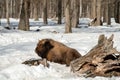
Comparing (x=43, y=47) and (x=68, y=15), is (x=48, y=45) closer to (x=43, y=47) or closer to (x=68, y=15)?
(x=43, y=47)

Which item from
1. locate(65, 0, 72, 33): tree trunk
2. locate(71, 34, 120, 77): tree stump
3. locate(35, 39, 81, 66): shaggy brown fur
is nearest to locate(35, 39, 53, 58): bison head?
locate(35, 39, 81, 66): shaggy brown fur

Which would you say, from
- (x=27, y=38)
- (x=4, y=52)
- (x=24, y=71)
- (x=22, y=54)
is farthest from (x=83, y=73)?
(x=27, y=38)

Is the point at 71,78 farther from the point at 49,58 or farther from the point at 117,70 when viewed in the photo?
the point at 49,58

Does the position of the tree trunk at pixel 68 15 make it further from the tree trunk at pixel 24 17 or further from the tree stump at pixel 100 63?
the tree stump at pixel 100 63

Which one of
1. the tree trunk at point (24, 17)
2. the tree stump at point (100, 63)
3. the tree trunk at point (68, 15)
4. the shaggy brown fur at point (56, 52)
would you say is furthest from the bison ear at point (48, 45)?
the tree trunk at point (24, 17)

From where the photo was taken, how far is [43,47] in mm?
9586

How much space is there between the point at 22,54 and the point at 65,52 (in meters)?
1.97

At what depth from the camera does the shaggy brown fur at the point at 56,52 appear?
9.25 m

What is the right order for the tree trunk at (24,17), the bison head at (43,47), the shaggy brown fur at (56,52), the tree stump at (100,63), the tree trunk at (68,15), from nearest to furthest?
1. the tree stump at (100,63)
2. the shaggy brown fur at (56,52)
3. the bison head at (43,47)
4. the tree trunk at (68,15)
5. the tree trunk at (24,17)

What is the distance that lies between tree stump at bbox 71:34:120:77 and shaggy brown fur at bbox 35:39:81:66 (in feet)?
3.24

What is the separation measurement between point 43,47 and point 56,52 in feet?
1.43

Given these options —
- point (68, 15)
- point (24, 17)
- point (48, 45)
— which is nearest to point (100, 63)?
point (48, 45)

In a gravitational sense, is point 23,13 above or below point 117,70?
above

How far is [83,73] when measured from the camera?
7.88 m
